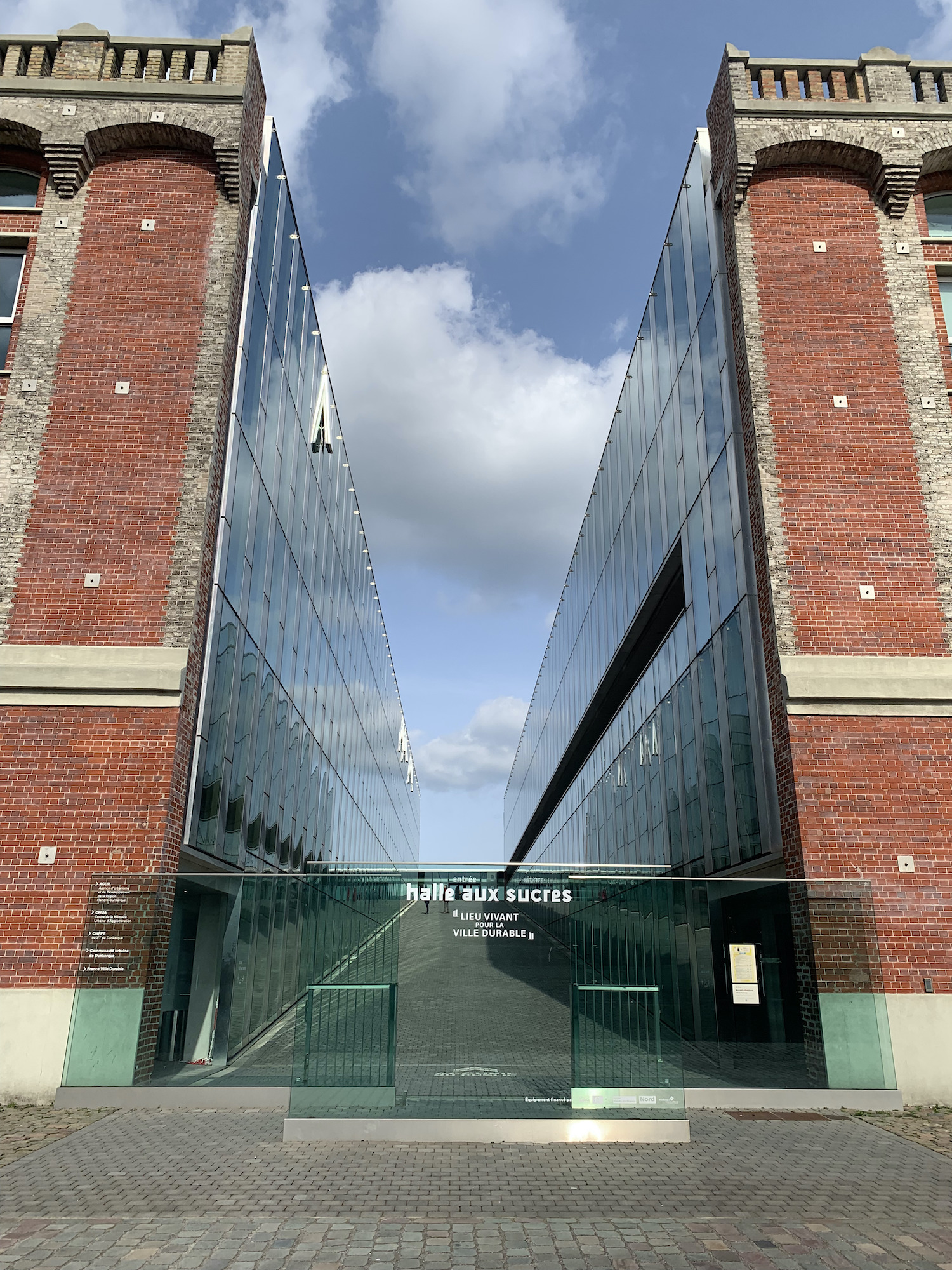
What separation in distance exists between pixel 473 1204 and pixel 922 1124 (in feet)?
21.1

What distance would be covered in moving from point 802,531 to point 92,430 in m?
11.8

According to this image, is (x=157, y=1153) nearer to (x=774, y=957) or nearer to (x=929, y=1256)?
(x=929, y=1256)

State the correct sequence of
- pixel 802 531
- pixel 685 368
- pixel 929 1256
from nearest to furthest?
pixel 929 1256, pixel 802 531, pixel 685 368

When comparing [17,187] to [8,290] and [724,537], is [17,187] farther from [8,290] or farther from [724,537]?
[724,537]


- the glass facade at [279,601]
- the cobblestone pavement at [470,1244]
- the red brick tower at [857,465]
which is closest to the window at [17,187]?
the glass facade at [279,601]

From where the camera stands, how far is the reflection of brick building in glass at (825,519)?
13055 millimetres

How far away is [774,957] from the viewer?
1234 centimetres

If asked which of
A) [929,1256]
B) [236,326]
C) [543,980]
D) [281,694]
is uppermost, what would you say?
[236,326]

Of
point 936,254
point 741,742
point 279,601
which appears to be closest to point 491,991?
point 741,742

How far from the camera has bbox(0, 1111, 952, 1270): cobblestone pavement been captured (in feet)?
20.1

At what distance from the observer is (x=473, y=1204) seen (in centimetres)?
730

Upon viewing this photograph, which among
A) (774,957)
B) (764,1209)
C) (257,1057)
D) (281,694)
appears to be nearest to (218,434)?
(281,694)

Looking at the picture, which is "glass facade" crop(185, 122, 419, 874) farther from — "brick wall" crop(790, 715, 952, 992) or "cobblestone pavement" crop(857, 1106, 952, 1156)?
"cobblestone pavement" crop(857, 1106, 952, 1156)

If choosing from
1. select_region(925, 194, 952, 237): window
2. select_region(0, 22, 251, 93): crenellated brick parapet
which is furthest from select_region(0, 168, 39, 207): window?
select_region(925, 194, 952, 237): window
